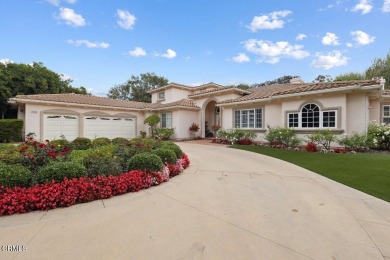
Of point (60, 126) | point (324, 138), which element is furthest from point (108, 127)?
point (324, 138)

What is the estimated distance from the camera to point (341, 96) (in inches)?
444

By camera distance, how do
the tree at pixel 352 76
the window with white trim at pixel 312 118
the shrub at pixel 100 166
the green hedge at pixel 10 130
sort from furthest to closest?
the tree at pixel 352 76 → the green hedge at pixel 10 130 → the window with white trim at pixel 312 118 → the shrub at pixel 100 166

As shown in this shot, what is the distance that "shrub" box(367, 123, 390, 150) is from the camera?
35.8ft

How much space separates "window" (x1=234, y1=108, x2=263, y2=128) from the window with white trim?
2.49m

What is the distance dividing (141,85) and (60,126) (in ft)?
89.3

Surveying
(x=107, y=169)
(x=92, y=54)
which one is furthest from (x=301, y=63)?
(x=107, y=169)

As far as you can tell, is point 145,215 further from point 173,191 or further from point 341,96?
point 341,96

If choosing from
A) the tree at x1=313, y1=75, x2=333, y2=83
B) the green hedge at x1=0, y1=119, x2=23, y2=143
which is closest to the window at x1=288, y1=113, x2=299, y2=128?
the green hedge at x1=0, y1=119, x2=23, y2=143

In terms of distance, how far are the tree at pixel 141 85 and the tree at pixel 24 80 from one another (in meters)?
16.3

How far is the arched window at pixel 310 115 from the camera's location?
12264mm

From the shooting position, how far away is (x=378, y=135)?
36.7ft

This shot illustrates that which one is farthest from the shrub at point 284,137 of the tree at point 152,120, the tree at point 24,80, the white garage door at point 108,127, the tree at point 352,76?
the tree at point 24,80

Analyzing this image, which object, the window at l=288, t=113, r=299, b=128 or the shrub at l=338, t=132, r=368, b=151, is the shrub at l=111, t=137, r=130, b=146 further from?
the shrub at l=338, t=132, r=368, b=151

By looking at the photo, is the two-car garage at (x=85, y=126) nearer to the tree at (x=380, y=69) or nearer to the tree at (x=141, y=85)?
the tree at (x=141, y=85)
